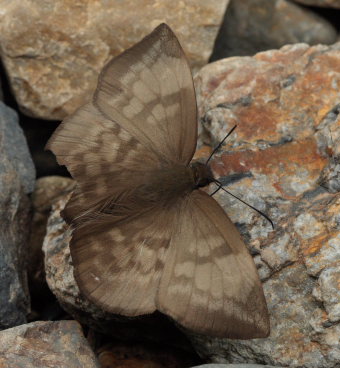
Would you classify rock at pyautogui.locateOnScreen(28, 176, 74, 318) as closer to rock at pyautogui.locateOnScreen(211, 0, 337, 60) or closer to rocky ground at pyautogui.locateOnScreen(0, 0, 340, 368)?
rocky ground at pyautogui.locateOnScreen(0, 0, 340, 368)


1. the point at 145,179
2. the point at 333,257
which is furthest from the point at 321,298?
the point at 145,179

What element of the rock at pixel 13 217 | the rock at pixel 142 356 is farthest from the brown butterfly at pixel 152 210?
the rock at pixel 142 356

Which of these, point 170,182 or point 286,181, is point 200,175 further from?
point 286,181

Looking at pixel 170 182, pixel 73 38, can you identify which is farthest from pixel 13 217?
pixel 73 38

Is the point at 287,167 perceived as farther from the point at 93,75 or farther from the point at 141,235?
the point at 93,75

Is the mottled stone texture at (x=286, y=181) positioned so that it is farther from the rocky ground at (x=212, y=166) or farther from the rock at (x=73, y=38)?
the rock at (x=73, y=38)

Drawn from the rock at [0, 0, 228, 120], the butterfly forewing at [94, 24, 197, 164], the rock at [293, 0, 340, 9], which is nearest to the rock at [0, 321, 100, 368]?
the butterfly forewing at [94, 24, 197, 164]
